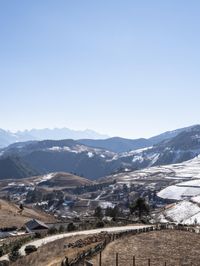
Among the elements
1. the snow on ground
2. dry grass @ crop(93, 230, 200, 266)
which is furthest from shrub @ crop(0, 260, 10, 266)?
the snow on ground

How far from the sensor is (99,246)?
5419 centimetres

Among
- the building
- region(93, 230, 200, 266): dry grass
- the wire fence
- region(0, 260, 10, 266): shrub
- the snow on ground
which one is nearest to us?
the wire fence

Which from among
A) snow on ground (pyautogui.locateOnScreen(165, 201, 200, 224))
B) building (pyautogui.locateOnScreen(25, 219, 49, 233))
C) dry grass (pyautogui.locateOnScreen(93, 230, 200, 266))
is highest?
dry grass (pyautogui.locateOnScreen(93, 230, 200, 266))

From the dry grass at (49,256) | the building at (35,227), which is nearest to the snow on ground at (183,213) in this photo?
the building at (35,227)

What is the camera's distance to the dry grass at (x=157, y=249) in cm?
4912

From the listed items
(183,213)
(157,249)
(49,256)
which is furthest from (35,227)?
(183,213)

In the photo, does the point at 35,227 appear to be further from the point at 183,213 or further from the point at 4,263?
the point at 183,213

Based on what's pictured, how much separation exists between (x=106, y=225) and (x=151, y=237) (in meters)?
32.8

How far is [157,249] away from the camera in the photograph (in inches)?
2223

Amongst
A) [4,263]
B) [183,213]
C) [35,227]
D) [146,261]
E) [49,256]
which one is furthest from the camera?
[183,213]

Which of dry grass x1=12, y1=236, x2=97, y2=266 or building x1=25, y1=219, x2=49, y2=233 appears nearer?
dry grass x1=12, y1=236, x2=97, y2=266

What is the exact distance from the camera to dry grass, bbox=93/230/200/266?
161 feet

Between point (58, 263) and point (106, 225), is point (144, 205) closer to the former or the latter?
point (106, 225)

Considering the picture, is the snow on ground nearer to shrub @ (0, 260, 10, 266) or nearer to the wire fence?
shrub @ (0, 260, 10, 266)
